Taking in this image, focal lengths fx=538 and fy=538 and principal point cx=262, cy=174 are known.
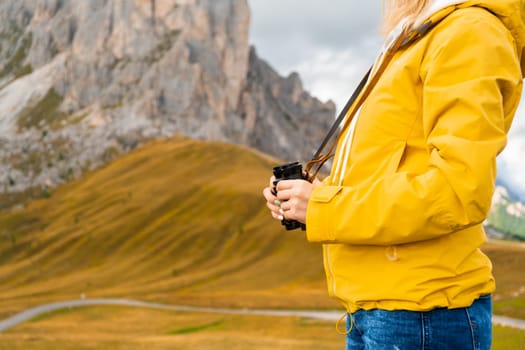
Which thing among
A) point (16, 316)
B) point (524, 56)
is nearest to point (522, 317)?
point (524, 56)

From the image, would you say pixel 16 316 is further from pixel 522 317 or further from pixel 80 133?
pixel 80 133

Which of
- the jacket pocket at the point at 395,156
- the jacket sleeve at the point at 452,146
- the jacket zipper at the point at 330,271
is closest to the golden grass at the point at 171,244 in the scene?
the jacket zipper at the point at 330,271

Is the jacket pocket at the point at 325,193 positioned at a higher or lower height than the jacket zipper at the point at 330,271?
higher

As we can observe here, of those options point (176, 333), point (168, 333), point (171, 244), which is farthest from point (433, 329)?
point (171, 244)

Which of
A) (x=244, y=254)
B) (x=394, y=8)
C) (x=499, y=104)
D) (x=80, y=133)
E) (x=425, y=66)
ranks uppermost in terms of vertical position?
(x=80, y=133)

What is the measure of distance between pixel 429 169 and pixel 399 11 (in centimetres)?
164

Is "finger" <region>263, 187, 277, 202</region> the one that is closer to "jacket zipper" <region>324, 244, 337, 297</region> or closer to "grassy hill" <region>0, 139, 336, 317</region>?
"jacket zipper" <region>324, 244, 337, 297</region>

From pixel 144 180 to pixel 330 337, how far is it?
4496 inches

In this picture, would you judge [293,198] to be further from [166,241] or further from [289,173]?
[166,241]

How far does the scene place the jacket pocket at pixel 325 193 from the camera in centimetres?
402

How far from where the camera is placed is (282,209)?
14.5ft

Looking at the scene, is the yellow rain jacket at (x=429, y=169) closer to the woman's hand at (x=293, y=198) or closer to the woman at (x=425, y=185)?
the woman at (x=425, y=185)

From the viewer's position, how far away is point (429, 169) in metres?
3.79

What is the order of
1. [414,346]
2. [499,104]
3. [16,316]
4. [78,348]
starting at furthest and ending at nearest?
[16,316] < [78,348] < [414,346] < [499,104]
